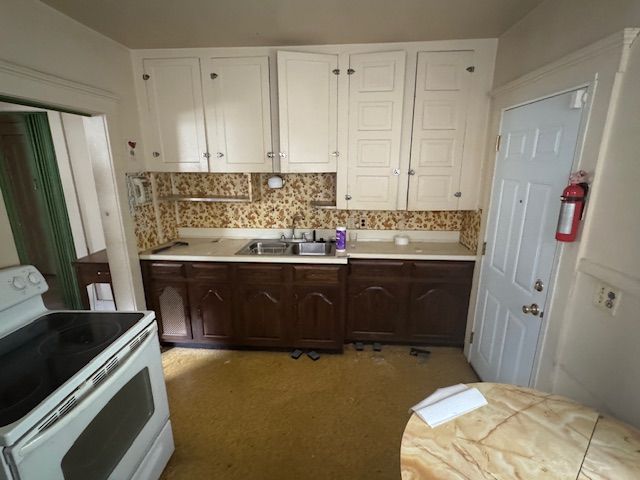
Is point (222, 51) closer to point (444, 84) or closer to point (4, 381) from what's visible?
point (444, 84)

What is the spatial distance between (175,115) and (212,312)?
1.65 m

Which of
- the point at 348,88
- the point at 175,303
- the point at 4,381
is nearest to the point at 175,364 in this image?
the point at 175,303

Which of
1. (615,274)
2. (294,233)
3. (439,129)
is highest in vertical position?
(439,129)

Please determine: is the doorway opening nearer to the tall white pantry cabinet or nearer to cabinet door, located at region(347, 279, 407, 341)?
the tall white pantry cabinet

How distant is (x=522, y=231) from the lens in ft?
5.94

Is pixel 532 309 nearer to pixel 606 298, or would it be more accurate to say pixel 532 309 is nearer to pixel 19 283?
pixel 606 298

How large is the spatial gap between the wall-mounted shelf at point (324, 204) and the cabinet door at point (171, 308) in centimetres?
131

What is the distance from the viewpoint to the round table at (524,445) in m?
0.84

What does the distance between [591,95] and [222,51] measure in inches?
92.1

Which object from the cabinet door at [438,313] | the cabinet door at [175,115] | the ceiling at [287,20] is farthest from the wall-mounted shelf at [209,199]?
the cabinet door at [438,313]

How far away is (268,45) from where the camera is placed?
7.64 ft

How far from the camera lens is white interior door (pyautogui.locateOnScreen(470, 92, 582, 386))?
60.6 inches

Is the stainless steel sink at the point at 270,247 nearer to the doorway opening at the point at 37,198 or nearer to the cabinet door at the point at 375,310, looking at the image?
the cabinet door at the point at 375,310

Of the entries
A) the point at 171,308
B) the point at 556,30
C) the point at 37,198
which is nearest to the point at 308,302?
the point at 171,308
